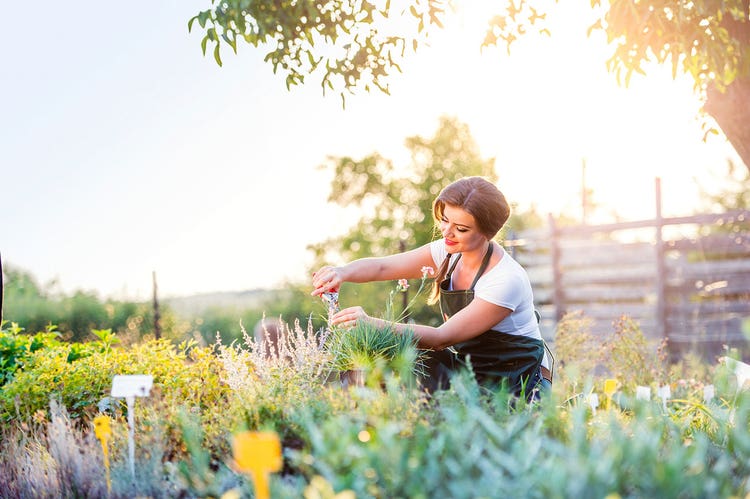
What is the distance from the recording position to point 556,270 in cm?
1065

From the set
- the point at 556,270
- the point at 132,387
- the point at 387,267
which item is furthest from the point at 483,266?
the point at 556,270

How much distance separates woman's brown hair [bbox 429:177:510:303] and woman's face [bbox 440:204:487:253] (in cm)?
2

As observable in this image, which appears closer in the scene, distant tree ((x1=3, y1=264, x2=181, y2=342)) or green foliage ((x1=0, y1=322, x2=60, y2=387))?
green foliage ((x1=0, y1=322, x2=60, y2=387))

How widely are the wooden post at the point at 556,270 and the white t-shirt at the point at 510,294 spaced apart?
6951mm

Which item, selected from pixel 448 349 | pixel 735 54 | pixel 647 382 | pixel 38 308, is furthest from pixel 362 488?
pixel 38 308

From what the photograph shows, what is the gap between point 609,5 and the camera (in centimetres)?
446

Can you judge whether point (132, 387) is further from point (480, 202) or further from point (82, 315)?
point (82, 315)

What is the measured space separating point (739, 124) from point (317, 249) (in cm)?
770

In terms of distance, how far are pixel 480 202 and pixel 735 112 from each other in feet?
7.43

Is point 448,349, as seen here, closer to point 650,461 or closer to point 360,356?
point 360,356

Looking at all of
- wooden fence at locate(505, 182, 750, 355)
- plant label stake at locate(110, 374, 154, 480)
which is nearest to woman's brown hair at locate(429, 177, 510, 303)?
plant label stake at locate(110, 374, 154, 480)

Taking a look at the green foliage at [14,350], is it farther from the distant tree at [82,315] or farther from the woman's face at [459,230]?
the distant tree at [82,315]

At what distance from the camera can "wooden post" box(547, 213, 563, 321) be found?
10625 mm

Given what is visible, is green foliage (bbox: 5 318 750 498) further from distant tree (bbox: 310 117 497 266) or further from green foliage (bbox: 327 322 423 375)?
distant tree (bbox: 310 117 497 266)
